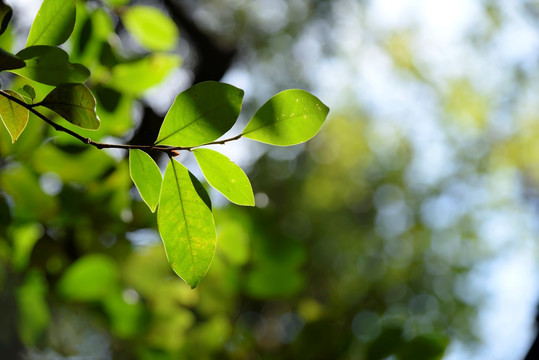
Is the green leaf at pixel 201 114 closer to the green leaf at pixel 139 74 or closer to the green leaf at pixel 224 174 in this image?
the green leaf at pixel 224 174

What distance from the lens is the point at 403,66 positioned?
352 cm

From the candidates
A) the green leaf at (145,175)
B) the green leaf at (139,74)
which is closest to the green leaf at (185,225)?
the green leaf at (145,175)

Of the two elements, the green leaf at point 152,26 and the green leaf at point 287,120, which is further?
the green leaf at point 152,26

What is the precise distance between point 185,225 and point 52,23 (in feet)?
0.39

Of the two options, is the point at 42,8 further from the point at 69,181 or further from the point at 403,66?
the point at 403,66

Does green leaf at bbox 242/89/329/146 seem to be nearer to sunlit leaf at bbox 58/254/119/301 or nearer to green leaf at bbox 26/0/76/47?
green leaf at bbox 26/0/76/47

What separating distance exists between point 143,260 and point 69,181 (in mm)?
133

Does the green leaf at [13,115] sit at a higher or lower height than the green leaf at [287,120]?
lower

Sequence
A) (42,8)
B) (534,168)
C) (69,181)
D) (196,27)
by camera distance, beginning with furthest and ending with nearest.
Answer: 1. (534,168)
2. (196,27)
3. (69,181)
4. (42,8)

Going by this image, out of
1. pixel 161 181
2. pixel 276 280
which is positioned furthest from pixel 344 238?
pixel 161 181

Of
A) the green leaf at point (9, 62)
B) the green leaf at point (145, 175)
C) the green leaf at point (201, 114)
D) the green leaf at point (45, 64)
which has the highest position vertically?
the green leaf at point (201, 114)

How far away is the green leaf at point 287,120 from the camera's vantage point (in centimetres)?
24

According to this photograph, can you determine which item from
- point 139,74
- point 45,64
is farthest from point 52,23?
point 139,74

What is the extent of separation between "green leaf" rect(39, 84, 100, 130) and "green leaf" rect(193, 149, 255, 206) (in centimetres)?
5
